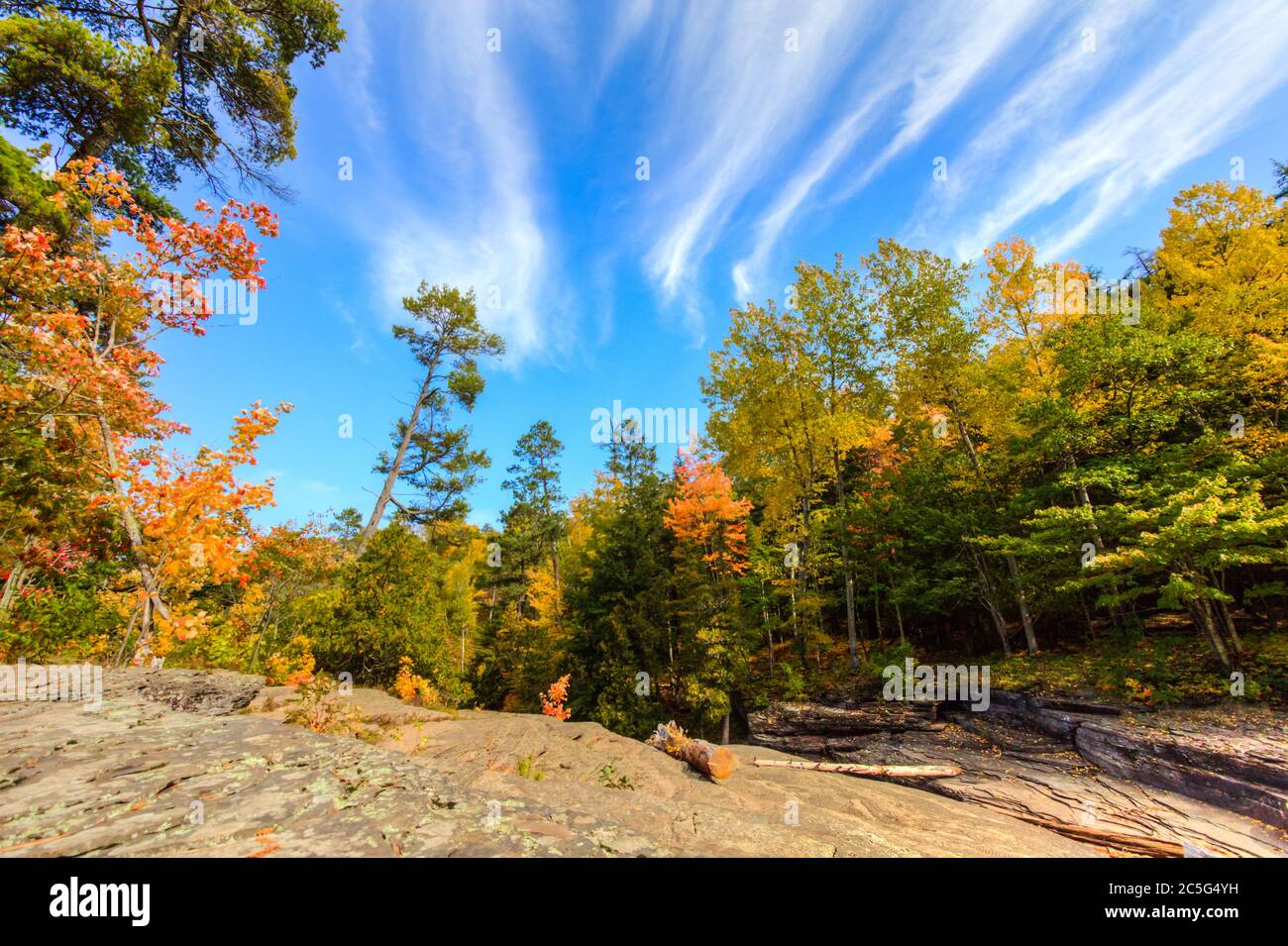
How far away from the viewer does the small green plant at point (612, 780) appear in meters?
6.30

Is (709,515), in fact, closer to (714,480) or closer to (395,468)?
(714,480)

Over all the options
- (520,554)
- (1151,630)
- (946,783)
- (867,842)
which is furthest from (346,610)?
(1151,630)

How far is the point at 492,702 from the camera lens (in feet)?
66.8

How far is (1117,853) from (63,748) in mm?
11327

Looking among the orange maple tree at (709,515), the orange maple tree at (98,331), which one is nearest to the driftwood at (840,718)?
the orange maple tree at (709,515)

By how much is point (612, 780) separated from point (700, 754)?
7.38 feet

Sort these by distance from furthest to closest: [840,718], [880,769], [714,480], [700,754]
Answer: [714,480] → [840,718] → [880,769] → [700,754]

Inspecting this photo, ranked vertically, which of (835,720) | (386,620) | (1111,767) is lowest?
(835,720)

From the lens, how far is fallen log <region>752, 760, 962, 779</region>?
31.8 feet

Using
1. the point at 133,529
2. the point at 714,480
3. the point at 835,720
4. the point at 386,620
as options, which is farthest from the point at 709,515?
the point at 133,529

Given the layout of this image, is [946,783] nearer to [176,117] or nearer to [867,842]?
[867,842]

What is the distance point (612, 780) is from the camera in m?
6.45

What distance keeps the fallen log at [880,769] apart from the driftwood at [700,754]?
189 centimetres

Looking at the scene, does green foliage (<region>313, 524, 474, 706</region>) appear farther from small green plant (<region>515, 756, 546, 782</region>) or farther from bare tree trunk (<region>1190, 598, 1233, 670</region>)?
bare tree trunk (<region>1190, 598, 1233, 670</region>)
